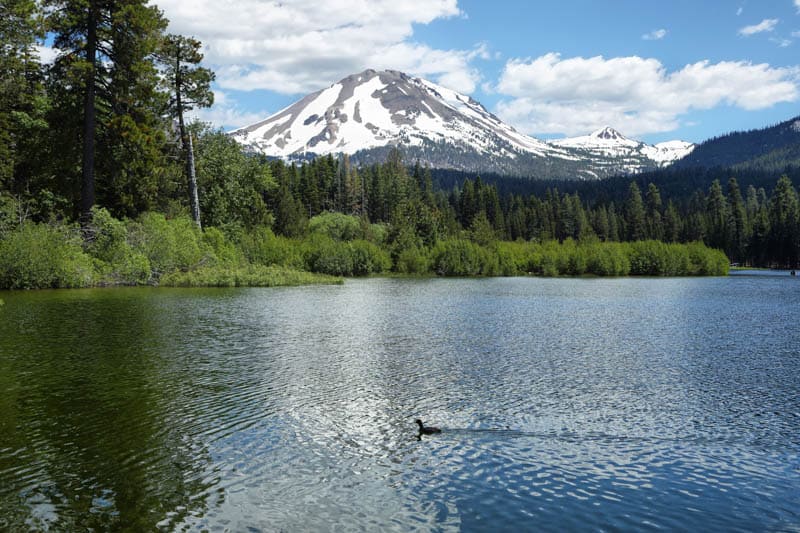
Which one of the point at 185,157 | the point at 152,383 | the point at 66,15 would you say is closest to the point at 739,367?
the point at 152,383

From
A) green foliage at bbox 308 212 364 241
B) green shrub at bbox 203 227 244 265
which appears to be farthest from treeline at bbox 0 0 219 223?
green foliage at bbox 308 212 364 241

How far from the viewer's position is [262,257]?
70625mm

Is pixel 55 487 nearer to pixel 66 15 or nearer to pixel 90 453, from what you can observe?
pixel 90 453

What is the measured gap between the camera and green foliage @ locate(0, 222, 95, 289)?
4109cm

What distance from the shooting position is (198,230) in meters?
55.8

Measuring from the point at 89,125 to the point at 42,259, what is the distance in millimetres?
10237

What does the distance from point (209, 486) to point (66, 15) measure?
4239cm

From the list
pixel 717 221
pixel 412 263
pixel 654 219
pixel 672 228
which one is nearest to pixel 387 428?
pixel 412 263

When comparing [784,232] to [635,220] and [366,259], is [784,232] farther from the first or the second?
[366,259]

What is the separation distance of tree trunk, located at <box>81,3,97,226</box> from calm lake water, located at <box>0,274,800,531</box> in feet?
66.3

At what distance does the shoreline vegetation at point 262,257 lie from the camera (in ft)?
140

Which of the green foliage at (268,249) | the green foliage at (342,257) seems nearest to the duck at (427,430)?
the green foliage at (268,249)

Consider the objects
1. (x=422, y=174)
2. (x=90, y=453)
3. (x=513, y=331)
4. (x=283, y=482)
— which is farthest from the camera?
(x=422, y=174)

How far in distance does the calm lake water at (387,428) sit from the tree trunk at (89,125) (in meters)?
20.2
